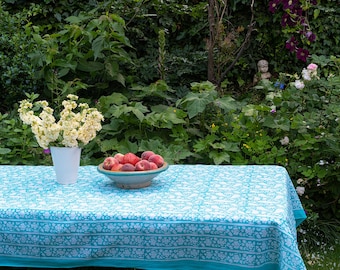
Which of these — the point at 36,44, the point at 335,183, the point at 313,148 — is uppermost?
the point at 36,44

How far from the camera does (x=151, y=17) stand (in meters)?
6.30

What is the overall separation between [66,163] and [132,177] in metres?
0.35

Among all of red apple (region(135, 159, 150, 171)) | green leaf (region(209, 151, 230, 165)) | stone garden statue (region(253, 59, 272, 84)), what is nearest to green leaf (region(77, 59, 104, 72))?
green leaf (region(209, 151, 230, 165))

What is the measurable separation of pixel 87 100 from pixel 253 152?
1.62 metres

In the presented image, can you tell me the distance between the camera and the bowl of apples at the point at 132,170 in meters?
2.56

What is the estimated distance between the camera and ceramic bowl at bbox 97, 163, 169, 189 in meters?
2.55

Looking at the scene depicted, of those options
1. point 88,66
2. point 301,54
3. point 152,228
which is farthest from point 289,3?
point 152,228

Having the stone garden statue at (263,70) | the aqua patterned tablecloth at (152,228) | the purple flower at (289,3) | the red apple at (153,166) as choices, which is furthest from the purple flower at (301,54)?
the red apple at (153,166)

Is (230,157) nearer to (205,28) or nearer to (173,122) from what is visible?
(173,122)

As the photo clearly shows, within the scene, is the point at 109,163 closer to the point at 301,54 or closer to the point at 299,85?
the point at 299,85

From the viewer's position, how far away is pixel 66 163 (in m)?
2.69

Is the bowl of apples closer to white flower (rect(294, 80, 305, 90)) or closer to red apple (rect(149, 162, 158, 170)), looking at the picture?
red apple (rect(149, 162, 158, 170))

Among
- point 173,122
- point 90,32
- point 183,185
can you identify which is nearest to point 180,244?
point 183,185

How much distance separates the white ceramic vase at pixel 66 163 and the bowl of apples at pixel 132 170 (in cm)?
14
